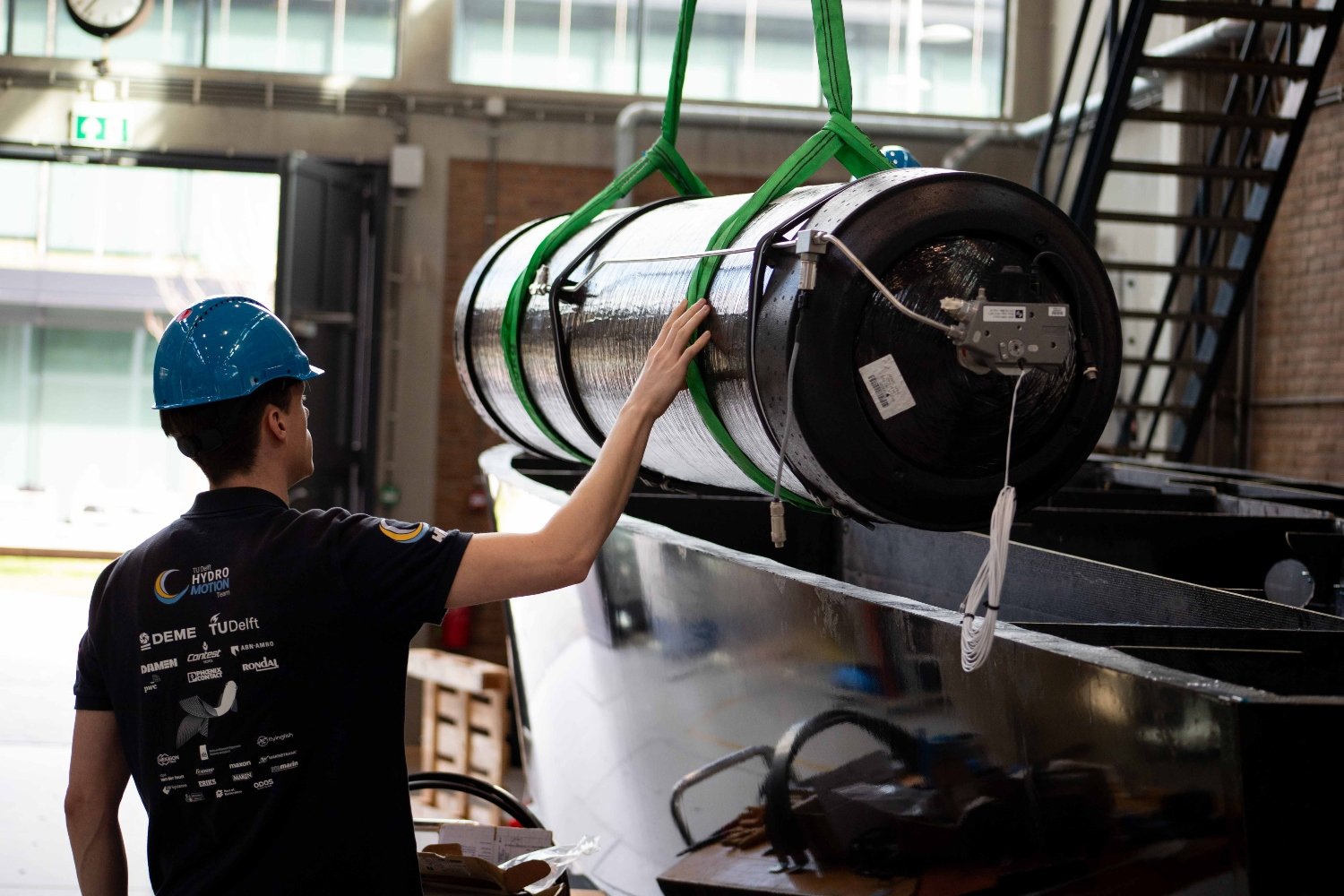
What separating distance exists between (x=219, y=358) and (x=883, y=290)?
89 centimetres

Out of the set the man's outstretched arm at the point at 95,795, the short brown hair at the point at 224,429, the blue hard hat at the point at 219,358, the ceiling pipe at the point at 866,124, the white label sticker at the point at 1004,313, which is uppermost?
the ceiling pipe at the point at 866,124

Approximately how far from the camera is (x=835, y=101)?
197 centimetres

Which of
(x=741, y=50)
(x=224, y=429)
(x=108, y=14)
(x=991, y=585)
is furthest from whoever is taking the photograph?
(x=741, y=50)

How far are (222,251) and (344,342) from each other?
295 inches

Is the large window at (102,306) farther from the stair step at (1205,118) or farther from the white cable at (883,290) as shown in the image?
the white cable at (883,290)

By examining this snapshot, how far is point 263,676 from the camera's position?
1.70 metres

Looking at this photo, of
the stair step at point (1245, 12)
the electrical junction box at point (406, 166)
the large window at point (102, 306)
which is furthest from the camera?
the large window at point (102, 306)

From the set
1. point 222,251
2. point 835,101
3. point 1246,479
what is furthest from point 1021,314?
point 222,251

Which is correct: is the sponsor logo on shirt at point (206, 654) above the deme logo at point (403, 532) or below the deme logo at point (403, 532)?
below

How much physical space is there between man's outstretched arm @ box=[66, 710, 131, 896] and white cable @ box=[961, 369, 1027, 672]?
1.18 m

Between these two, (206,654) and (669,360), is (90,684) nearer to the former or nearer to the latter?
(206,654)

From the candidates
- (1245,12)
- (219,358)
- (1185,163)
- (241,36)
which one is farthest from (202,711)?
(241,36)

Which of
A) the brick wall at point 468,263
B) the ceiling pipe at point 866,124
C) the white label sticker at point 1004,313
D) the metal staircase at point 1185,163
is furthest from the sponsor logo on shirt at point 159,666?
the brick wall at point 468,263

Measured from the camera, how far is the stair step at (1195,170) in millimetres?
6246
